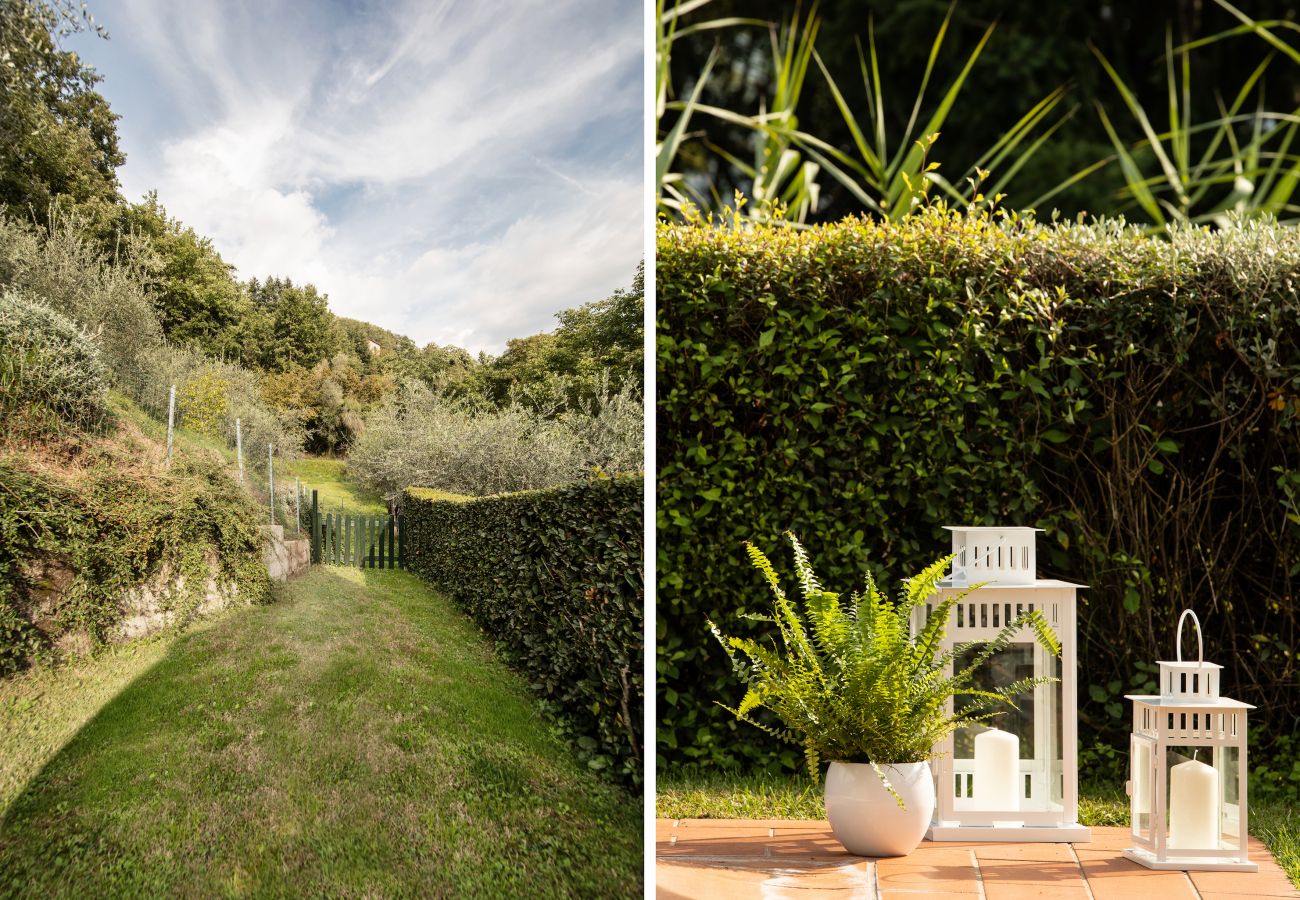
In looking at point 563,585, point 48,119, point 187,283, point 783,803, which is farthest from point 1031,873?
point 48,119

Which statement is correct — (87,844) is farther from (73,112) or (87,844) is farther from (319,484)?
(73,112)

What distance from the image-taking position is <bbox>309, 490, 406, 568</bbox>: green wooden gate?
211cm

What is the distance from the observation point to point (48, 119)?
6.49 ft

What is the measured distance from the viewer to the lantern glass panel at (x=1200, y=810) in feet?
8.60

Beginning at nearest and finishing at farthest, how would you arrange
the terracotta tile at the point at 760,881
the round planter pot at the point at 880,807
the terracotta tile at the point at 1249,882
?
the terracotta tile at the point at 760,881 → the terracotta tile at the point at 1249,882 → the round planter pot at the point at 880,807

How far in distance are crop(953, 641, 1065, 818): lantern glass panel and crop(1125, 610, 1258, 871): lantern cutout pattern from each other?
25 centimetres

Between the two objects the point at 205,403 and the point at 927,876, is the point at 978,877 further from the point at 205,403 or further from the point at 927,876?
the point at 205,403

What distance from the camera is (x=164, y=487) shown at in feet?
6.51

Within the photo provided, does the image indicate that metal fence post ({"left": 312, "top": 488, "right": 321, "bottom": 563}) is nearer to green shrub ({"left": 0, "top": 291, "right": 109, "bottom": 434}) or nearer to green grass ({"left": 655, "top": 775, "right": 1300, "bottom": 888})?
green shrub ({"left": 0, "top": 291, "right": 109, "bottom": 434})

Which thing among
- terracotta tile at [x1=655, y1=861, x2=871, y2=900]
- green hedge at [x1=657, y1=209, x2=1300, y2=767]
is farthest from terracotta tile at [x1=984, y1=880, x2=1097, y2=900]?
green hedge at [x1=657, y1=209, x2=1300, y2=767]

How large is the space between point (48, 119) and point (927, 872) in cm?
281

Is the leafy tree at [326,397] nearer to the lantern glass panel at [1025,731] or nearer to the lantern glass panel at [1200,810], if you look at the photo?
the lantern glass panel at [1025,731]

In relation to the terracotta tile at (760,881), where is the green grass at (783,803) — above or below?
below

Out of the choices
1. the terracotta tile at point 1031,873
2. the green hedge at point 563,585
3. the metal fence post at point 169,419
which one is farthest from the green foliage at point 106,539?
the terracotta tile at point 1031,873
